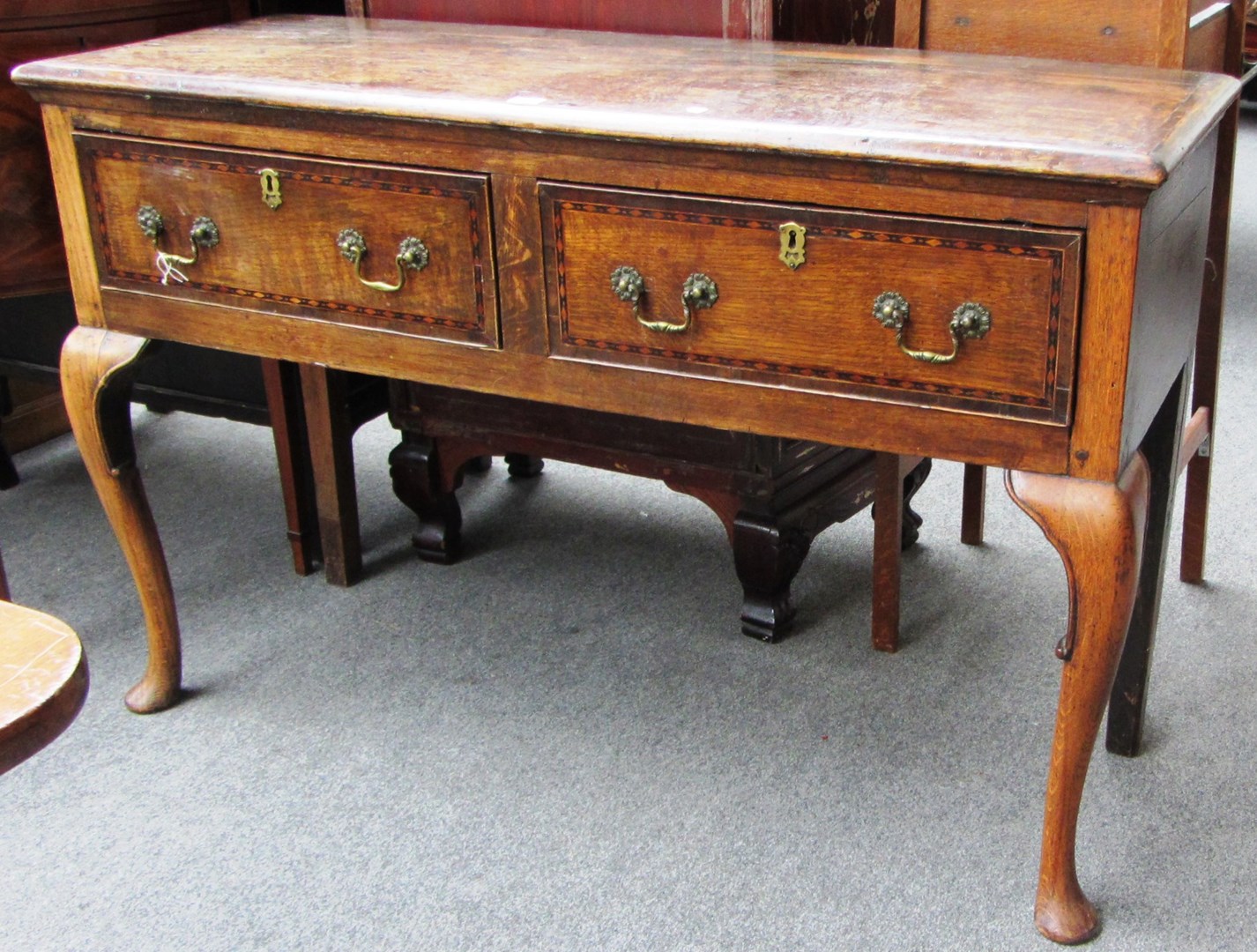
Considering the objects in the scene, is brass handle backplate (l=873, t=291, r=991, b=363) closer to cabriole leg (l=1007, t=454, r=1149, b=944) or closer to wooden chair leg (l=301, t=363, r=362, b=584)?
cabriole leg (l=1007, t=454, r=1149, b=944)

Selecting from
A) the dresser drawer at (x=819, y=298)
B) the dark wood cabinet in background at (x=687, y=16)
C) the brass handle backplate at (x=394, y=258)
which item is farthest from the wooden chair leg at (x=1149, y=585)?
the brass handle backplate at (x=394, y=258)

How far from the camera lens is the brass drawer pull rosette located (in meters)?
1.83

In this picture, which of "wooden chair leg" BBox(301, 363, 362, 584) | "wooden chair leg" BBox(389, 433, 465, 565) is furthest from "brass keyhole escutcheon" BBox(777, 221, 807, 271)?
"wooden chair leg" BBox(389, 433, 465, 565)

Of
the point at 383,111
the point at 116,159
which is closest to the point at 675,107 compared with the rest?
the point at 383,111

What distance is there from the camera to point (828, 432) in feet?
5.09

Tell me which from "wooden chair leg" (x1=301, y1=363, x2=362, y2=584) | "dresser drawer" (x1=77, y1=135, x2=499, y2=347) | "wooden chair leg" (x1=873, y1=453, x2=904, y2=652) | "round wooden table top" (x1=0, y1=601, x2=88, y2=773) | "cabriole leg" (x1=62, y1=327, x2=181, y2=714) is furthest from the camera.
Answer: "wooden chair leg" (x1=301, y1=363, x2=362, y2=584)

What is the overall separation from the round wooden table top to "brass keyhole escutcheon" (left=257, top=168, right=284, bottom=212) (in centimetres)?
89

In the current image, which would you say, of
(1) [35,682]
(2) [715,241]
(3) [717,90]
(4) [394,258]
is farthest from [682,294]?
(1) [35,682]

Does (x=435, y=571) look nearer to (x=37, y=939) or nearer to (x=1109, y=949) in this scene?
(x=37, y=939)

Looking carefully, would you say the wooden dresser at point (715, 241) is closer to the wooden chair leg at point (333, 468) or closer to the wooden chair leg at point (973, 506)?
the wooden chair leg at point (333, 468)

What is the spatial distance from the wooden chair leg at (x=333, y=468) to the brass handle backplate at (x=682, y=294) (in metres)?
0.87

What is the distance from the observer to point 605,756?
2057 millimetres

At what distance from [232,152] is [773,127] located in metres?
0.70

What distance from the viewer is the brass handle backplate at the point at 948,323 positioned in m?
1.43
